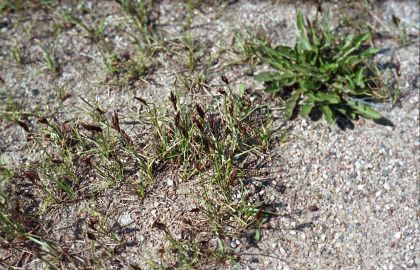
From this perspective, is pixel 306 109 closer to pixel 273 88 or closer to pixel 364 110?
pixel 273 88

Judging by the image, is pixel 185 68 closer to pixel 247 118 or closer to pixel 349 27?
pixel 247 118

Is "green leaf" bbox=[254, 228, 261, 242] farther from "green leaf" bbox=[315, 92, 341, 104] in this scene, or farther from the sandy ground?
"green leaf" bbox=[315, 92, 341, 104]

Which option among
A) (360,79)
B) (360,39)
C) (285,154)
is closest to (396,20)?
(360,39)

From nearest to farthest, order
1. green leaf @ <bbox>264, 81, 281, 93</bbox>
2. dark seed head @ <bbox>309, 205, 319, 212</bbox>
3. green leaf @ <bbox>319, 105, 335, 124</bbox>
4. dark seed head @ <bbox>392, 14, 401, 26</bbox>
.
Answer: dark seed head @ <bbox>309, 205, 319, 212</bbox>
green leaf @ <bbox>319, 105, 335, 124</bbox>
green leaf @ <bbox>264, 81, 281, 93</bbox>
dark seed head @ <bbox>392, 14, 401, 26</bbox>

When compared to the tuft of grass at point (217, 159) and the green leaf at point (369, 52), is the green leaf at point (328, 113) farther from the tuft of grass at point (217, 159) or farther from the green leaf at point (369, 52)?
the green leaf at point (369, 52)

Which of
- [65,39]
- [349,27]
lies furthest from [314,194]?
[65,39]

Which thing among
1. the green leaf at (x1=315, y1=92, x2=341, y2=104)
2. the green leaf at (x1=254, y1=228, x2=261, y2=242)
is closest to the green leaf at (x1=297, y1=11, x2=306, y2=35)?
the green leaf at (x1=315, y1=92, x2=341, y2=104)

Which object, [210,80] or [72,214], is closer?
[72,214]
